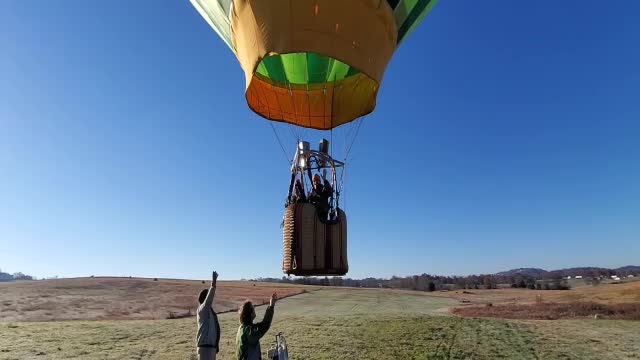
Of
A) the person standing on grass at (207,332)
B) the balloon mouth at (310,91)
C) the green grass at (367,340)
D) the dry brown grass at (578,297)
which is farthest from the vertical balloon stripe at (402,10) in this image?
the dry brown grass at (578,297)

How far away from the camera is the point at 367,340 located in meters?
16.3

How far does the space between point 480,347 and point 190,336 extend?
31.2ft

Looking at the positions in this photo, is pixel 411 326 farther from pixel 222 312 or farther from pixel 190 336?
pixel 222 312

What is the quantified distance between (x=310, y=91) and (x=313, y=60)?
33.7 inches

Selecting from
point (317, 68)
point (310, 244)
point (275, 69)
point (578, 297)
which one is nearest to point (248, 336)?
point (310, 244)

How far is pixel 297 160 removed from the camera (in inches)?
383

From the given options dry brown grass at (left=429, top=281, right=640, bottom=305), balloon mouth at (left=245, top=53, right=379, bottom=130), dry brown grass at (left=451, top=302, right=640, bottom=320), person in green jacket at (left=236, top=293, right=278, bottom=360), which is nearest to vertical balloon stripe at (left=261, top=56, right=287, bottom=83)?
balloon mouth at (left=245, top=53, right=379, bottom=130)

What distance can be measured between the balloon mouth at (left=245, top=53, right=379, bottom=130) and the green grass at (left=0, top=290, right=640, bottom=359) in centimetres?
615

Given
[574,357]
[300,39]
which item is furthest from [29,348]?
[574,357]

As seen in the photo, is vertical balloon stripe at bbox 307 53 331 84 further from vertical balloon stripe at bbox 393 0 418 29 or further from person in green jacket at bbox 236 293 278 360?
person in green jacket at bbox 236 293 278 360

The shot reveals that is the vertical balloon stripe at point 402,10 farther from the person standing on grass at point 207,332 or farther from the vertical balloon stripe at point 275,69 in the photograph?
the person standing on grass at point 207,332

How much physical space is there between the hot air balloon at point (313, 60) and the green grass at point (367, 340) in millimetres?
5459

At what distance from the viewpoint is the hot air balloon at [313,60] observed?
7887 millimetres

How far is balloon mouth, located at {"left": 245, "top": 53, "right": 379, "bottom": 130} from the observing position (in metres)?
11.2
